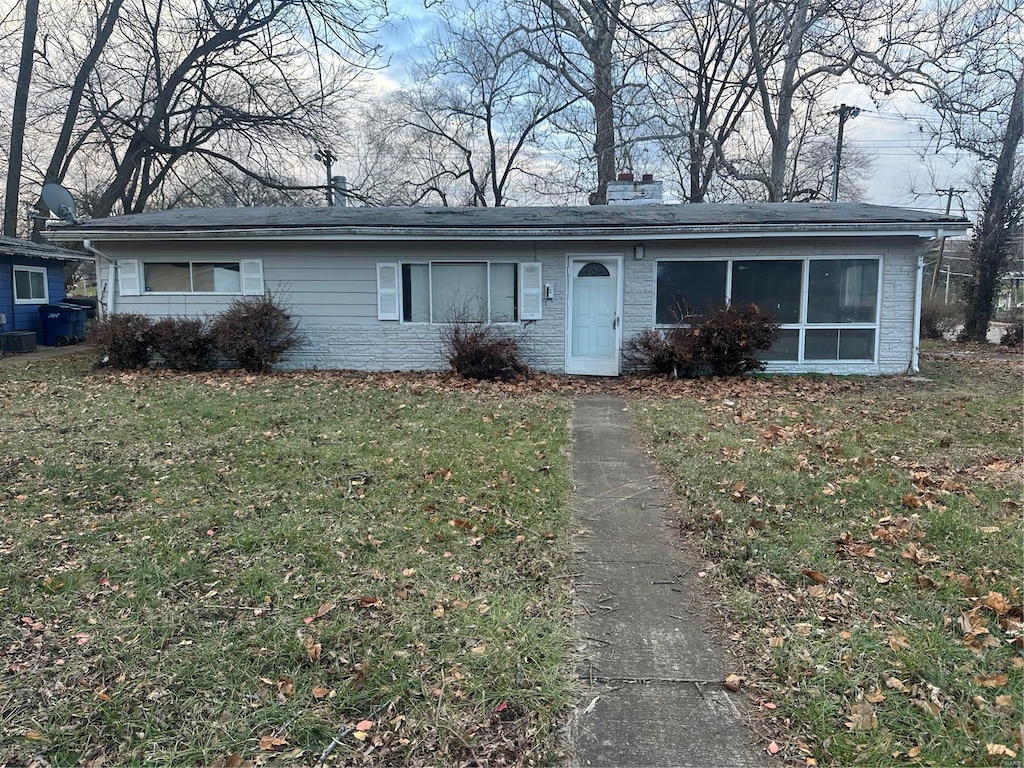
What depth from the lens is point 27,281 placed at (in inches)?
633

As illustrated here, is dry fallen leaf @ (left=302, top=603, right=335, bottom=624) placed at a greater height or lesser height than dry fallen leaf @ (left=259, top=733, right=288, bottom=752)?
greater

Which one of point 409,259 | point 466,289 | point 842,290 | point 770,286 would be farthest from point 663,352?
point 409,259

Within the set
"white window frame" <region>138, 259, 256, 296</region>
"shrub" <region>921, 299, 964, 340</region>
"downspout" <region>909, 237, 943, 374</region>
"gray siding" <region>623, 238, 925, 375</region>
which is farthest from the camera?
"shrub" <region>921, 299, 964, 340</region>

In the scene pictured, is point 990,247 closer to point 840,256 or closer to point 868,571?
point 840,256

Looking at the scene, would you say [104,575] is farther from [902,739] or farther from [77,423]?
[77,423]

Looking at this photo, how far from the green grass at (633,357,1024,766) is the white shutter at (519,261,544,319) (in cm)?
456

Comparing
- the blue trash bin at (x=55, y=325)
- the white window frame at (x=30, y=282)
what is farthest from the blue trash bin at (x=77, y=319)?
the white window frame at (x=30, y=282)

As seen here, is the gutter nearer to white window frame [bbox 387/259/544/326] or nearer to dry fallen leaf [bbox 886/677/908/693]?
white window frame [bbox 387/259/544/326]

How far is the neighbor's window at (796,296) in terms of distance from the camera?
10.6 m

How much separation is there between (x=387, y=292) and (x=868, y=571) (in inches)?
365

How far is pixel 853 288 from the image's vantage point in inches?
419

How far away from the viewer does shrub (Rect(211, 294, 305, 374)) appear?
34.4 feet

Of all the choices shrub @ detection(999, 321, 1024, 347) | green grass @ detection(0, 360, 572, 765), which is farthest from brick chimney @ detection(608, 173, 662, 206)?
shrub @ detection(999, 321, 1024, 347)

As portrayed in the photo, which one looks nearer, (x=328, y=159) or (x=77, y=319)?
(x=77, y=319)
